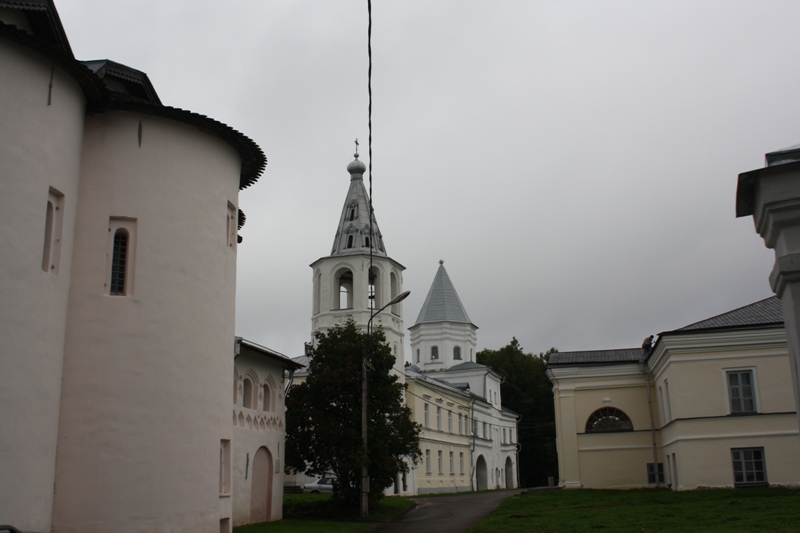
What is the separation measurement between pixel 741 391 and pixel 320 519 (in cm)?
1613

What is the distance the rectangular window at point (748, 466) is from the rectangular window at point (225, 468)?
19317mm

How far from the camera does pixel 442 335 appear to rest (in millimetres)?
75562

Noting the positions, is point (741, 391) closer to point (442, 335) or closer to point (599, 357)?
point (599, 357)

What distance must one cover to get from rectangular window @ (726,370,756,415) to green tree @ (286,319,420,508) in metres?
11.9

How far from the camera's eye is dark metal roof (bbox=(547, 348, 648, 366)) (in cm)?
3712

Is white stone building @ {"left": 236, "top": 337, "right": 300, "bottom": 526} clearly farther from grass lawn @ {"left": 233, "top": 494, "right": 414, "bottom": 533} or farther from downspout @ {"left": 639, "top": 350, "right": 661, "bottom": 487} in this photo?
Result: downspout @ {"left": 639, "top": 350, "right": 661, "bottom": 487}

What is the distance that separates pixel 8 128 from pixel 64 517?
280 inches

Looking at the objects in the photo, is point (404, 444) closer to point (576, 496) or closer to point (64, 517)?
point (576, 496)

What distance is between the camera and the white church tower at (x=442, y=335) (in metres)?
75.4

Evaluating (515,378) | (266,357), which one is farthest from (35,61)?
(515,378)

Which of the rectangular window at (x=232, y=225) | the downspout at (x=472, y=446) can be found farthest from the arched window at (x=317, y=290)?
the rectangular window at (x=232, y=225)

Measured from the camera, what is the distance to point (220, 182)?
699 inches

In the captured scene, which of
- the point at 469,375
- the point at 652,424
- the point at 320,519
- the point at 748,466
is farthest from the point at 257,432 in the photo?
the point at 469,375

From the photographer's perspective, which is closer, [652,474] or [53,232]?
[53,232]
